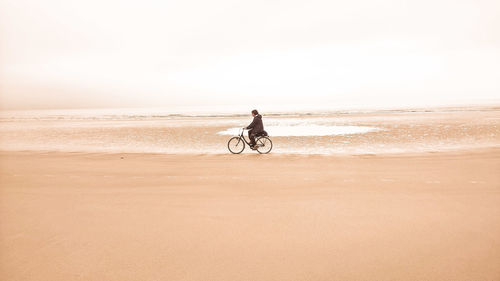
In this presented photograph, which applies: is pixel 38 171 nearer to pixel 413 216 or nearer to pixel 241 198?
pixel 241 198

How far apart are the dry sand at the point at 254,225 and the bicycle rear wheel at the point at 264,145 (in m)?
6.55

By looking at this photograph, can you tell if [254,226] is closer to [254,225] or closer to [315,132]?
[254,225]

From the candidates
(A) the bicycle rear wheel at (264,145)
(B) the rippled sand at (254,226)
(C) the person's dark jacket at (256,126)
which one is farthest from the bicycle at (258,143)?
(B) the rippled sand at (254,226)

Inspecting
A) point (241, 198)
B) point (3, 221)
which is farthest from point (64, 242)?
point (241, 198)

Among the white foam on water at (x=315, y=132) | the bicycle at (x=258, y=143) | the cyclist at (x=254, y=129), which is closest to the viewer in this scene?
the cyclist at (x=254, y=129)

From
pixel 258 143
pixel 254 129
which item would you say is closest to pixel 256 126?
pixel 254 129

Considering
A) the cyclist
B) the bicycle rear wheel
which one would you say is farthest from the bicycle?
the cyclist

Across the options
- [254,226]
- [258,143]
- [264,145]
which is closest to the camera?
[254,226]

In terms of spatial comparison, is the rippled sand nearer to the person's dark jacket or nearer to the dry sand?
the dry sand

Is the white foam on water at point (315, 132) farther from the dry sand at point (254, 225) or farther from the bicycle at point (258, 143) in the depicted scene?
the dry sand at point (254, 225)

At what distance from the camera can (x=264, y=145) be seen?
51.8ft

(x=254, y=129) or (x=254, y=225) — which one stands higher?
(x=254, y=129)

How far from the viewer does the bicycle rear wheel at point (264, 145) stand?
1577 cm

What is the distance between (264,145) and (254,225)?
10917 millimetres
